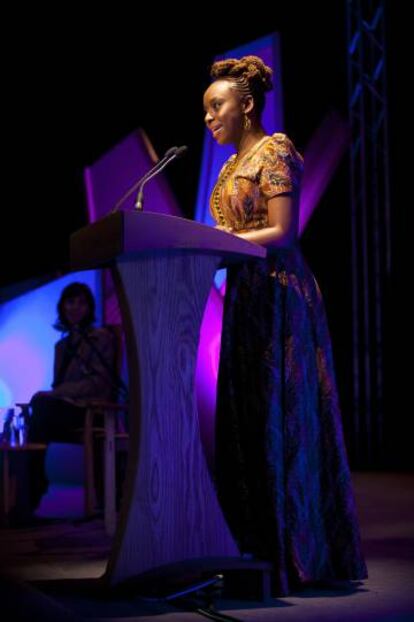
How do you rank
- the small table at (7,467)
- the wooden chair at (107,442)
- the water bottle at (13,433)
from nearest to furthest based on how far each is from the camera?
1. the wooden chair at (107,442)
2. the small table at (7,467)
3. the water bottle at (13,433)

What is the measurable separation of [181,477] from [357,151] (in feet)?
15.9

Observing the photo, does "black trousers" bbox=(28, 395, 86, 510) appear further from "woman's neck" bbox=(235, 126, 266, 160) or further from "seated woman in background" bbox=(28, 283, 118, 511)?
"woman's neck" bbox=(235, 126, 266, 160)

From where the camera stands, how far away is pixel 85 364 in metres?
4.79

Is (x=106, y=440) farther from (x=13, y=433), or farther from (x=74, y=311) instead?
(x=74, y=311)

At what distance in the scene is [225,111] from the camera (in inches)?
98.3

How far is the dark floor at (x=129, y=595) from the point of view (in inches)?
79.2

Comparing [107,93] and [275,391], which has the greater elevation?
[107,93]

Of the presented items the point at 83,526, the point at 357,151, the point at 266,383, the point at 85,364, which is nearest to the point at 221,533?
the point at 266,383

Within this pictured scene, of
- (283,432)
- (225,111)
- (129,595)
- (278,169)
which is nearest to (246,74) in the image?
(225,111)

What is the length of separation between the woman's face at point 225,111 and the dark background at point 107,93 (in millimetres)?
3143

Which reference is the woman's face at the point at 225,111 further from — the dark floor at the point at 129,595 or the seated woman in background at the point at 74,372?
the seated woman in background at the point at 74,372

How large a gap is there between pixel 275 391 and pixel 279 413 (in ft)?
0.20

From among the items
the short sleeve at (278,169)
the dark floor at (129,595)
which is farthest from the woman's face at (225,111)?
the dark floor at (129,595)

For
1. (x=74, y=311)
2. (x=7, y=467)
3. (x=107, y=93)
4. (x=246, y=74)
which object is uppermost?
(x=107, y=93)
